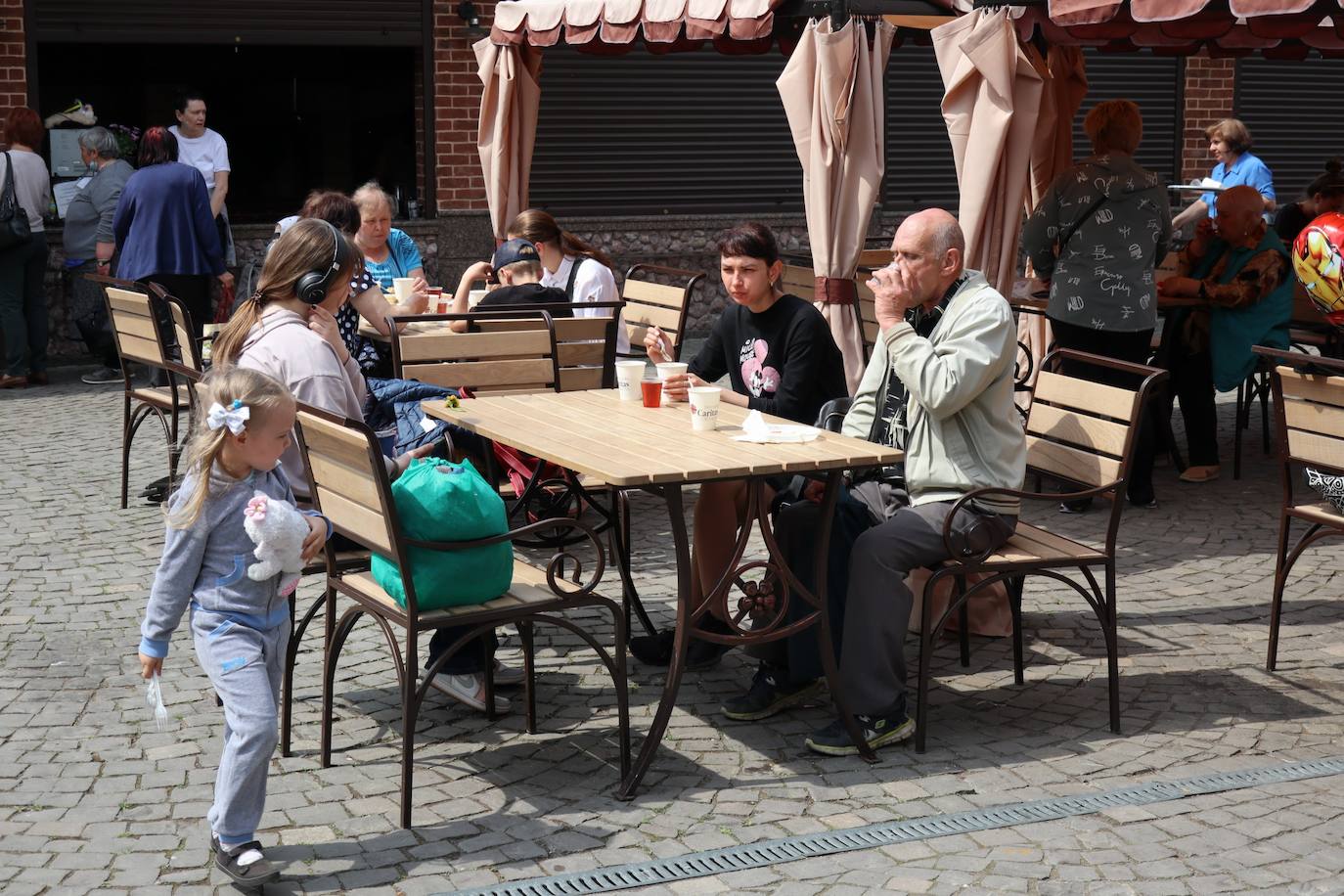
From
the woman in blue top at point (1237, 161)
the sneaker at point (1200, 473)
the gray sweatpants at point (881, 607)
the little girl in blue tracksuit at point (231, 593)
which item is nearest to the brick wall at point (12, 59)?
the sneaker at point (1200, 473)

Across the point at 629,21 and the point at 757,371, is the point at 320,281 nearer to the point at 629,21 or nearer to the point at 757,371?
the point at 757,371

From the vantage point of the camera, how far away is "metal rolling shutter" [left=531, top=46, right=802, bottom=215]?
542 inches

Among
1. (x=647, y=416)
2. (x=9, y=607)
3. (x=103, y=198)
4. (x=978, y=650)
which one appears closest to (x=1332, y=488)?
(x=978, y=650)

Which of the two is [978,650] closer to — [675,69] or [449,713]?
[449,713]

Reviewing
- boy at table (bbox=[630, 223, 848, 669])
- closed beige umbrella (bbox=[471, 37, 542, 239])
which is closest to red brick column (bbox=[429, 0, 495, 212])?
closed beige umbrella (bbox=[471, 37, 542, 239])

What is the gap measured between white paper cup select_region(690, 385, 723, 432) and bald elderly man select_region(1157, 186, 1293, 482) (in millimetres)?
4425

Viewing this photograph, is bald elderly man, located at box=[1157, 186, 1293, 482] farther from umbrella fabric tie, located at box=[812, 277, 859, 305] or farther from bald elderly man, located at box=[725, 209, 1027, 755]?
bald elderly man, located at box=[725, 209, 1027, 755]

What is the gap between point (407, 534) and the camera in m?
4.25

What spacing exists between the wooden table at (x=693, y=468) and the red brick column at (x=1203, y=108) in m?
12.1

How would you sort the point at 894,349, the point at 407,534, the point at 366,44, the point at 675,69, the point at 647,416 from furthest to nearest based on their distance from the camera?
the point at 675,69 < the point at 366,44 < the point at 647,416 < the point at 894,349 < the point at 407,534

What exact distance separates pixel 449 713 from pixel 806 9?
4014 millimetres

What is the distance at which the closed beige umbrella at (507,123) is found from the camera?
9.70m

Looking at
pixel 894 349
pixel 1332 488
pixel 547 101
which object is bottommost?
pixel 1332 488

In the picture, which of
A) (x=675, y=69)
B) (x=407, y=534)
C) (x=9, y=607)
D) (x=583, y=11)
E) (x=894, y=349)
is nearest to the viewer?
(x=407, y=534)
